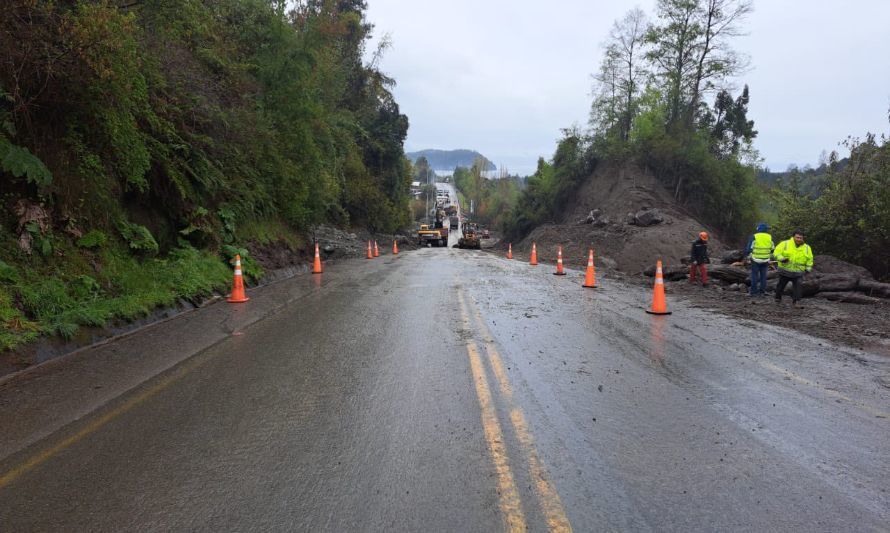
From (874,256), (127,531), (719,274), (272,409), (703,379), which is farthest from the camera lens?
(874,256)

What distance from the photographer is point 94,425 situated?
4422mm

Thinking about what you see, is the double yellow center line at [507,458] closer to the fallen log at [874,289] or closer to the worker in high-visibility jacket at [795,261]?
the worker in high-visibility jacket at [795,261]

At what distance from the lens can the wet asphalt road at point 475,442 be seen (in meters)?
3.09

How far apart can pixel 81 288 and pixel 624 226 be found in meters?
30.9

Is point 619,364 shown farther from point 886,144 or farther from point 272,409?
point 886,144

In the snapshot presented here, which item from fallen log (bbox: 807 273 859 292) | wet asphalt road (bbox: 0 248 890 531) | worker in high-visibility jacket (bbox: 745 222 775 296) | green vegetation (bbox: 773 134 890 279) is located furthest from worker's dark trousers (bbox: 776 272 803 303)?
green vegetation (bbox: 773 134 890 279)

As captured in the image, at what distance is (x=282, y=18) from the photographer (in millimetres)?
19938

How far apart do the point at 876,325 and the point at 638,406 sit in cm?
726

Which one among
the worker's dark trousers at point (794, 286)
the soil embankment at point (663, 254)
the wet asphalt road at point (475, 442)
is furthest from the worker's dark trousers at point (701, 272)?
the wet asphalt road at point (475, 442)

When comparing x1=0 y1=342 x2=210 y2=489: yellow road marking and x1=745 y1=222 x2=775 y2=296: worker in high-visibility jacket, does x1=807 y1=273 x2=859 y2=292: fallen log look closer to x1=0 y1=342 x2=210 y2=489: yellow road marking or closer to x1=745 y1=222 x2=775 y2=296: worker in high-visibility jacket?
x1=745 y1=222 x2=775 y2=296: worker in high-visibility jacket

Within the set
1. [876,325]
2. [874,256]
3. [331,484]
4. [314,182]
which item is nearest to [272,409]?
[331,484]

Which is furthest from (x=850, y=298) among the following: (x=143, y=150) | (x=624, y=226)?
(x=624, y=226)

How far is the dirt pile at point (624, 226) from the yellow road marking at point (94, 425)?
24226mm

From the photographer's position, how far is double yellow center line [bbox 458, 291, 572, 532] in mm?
3013
